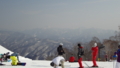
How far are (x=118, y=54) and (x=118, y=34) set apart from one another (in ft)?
170

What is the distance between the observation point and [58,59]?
13359 millimetres

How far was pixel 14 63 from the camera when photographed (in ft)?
64.2

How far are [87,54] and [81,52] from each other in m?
48.9

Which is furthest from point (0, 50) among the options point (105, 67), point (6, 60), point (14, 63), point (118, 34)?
point (118, 34)

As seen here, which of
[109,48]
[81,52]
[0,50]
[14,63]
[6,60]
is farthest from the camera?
[109,48]

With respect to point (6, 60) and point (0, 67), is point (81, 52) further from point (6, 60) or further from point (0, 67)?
point (6, 60)

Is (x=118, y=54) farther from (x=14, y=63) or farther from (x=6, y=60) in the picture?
(x=6, y=60)

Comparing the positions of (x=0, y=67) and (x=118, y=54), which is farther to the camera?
(x=0, y=67)

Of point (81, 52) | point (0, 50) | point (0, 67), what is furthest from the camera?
point (0, 50)

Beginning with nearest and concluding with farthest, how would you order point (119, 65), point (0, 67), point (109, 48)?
point (119, 65), point (0, 67), point (109, 48)

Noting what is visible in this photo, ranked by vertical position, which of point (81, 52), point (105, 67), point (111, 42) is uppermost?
point (111, 42)

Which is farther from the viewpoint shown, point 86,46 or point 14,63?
point 86,46

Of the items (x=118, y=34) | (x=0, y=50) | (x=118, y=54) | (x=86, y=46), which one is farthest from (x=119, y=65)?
(x=86, y=46)

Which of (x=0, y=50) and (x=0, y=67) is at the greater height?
(x=0, y=50)
